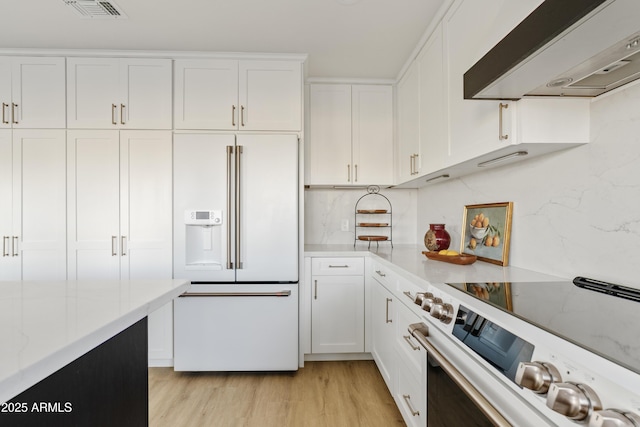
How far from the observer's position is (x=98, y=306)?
906 millimetres

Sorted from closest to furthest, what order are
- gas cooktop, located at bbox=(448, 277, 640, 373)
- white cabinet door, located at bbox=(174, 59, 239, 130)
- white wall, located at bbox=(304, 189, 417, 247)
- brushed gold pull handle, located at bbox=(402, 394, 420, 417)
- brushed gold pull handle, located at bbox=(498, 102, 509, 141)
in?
gas cooktop, located at bbox=(448, 277, 640, 373), brushed gold pull handle, located at bbox=(498, 102, 509, 141), brushed gold pull handle, located at bbox=(402, 394, 420, 417), white cabinet door, located at bbox=(174, 59, 239, 130), white wall, located at bbox=(304, 189, 417, 247)

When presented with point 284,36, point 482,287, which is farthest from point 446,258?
point 284,36

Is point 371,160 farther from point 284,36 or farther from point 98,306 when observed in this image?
point 98,306

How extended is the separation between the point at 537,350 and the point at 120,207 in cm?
259

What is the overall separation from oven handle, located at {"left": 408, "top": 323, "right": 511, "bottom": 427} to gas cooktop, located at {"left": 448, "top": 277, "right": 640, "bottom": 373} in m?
0.23

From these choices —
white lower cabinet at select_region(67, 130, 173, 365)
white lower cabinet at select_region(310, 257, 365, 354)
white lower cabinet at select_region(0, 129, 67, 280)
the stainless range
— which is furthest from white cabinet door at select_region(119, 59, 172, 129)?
the stainless range

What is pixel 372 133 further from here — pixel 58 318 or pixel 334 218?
pixel 58 318

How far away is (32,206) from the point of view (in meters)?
2.34

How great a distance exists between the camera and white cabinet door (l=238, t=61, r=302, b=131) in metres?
2.42

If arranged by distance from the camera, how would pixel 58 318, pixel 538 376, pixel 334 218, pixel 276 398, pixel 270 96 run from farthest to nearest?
pixel 334 218, pixel 270 96, pixel 276 398, pixel 58 318, pixel 538 376

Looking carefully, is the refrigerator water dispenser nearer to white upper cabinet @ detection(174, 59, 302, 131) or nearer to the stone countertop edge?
white upper cabinet @ detection(174, 59, 302, 131)

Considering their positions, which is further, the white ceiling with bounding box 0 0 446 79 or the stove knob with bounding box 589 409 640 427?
the white ceiling with bounding box 0 0 446 79

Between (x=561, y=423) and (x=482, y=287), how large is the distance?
57 cm

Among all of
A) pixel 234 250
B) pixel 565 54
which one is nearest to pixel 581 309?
pixel 565 54
